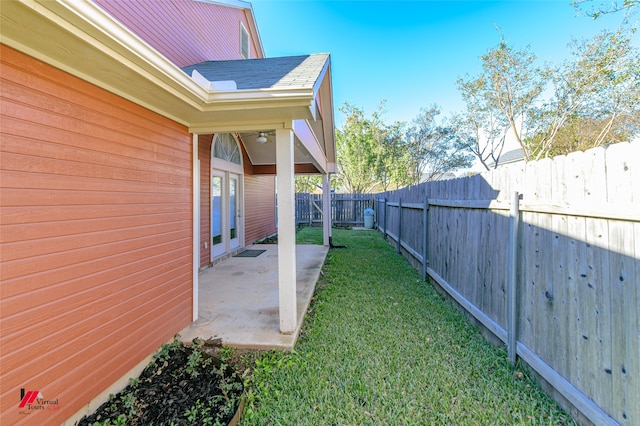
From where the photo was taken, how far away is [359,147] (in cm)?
2081

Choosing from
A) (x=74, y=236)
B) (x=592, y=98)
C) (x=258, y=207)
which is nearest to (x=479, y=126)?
(x=592, y=98)

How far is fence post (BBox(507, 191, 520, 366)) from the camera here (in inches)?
104

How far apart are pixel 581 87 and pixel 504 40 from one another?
4.12 m

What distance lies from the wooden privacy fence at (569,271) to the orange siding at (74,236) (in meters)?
3.41

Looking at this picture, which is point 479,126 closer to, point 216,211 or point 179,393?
point 216,211

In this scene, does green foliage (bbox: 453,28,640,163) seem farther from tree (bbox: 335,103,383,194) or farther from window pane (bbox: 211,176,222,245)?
window pane (bbox: 211,176,222,245)

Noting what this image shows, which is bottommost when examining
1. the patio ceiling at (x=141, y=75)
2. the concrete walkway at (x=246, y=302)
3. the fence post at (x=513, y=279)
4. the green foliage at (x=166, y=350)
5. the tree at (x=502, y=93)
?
the green foliage at (x=166, y=350)

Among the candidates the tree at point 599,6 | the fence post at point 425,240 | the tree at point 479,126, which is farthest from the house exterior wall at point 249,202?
the tree at point 479,126

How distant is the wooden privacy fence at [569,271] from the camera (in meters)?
1.62

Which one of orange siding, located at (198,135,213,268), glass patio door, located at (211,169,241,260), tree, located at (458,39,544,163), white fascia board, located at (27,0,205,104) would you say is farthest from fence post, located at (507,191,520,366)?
tree, located at (458,39,544,163)

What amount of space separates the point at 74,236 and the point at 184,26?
202 inches

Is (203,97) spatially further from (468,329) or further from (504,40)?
(504,40)

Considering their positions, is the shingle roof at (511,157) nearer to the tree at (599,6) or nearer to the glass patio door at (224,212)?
the tree at (599,6)

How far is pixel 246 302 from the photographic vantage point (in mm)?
4121
